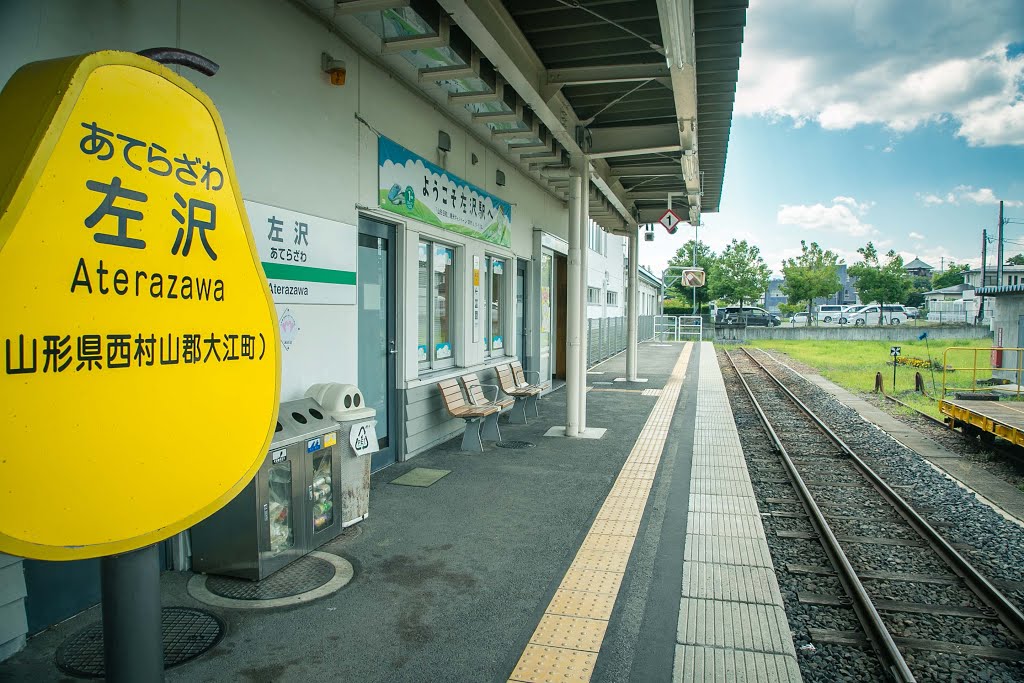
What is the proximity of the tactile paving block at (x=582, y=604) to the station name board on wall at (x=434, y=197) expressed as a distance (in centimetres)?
410

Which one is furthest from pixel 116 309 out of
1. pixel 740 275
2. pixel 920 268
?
pixel 920 268

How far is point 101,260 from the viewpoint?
1687mm

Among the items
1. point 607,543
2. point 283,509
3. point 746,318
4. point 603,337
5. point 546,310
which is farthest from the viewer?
point 746,318

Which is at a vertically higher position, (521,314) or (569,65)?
(569,65)

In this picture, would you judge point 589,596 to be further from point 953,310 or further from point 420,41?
point 953,310

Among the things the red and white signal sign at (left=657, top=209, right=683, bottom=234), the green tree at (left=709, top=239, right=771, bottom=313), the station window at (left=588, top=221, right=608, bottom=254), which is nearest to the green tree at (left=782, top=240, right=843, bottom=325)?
the green tree at (left=709, top=239, right=771, bottom=313)

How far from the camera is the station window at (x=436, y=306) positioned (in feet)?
25.7

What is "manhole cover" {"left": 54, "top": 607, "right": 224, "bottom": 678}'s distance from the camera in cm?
306

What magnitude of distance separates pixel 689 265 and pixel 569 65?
61.7m

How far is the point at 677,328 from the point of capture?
131 feet

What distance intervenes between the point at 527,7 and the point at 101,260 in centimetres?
487

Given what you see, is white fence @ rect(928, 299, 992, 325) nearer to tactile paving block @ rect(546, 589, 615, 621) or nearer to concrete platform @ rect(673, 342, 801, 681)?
concrete platform @ rect(673, 342, 801, 681)

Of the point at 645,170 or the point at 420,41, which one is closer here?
the point at 420,41

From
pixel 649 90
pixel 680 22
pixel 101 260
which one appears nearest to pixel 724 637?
pixel 101 260
